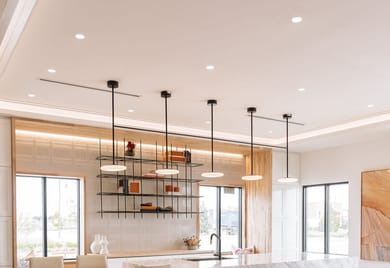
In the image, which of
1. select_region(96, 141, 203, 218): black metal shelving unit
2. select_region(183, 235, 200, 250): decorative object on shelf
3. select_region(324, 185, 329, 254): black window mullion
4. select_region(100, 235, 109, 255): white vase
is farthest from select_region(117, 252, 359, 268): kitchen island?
select_region(324, 185, 329, 254): black window mullion

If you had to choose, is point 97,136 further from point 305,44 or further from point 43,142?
Result: point 305,44

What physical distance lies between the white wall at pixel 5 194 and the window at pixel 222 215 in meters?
3.81

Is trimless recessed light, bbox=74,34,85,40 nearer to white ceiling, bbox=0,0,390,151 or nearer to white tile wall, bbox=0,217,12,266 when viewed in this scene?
white ceiling, bbox=0,0,390,151

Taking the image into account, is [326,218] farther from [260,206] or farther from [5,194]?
[5,194]

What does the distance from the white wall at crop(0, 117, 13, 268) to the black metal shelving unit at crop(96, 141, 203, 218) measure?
62.8 inches

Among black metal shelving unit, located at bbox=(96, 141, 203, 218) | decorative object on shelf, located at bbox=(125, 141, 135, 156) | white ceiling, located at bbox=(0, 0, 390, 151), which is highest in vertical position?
white ceiling, located at bbox=(0, 0, 390, 151)

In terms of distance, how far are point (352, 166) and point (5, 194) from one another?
20.0 feet

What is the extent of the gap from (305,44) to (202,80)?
147 cm

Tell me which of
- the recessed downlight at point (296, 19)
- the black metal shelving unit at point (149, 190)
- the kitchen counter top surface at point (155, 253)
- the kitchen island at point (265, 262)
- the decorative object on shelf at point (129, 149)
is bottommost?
the kitchen counter top surface at point (155, 253)

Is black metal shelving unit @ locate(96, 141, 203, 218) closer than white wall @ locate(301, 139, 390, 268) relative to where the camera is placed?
Yes

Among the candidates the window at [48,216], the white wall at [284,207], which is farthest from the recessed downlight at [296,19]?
the white wall at [284,207]

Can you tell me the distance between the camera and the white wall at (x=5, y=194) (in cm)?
623

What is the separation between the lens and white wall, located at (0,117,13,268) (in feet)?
20.5

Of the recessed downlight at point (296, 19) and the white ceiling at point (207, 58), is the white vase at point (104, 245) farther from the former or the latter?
the recessed downlight at point (296, 19)
